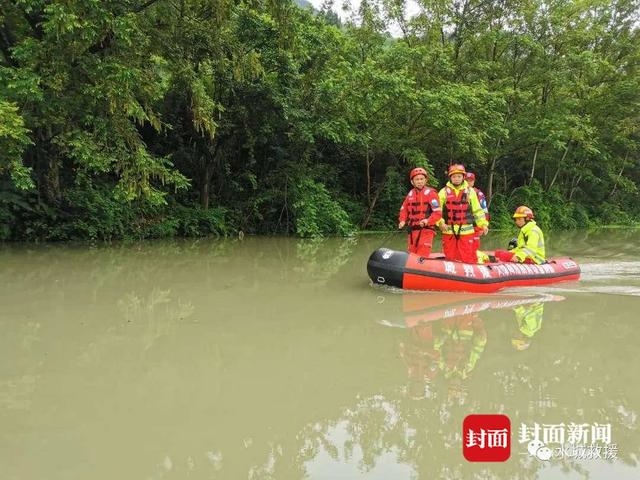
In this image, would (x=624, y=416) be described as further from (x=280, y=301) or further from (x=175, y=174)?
(x=175, y=174)

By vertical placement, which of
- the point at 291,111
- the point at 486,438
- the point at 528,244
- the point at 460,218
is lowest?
the point at 486,438

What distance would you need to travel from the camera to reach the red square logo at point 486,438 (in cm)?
296

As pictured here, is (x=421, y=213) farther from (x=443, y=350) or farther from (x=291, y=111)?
(x=291, y=111)

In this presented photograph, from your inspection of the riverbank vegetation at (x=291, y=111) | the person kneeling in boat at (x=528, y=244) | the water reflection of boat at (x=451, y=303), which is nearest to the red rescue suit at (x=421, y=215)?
the water reflection of boat at (x=451, y=303)

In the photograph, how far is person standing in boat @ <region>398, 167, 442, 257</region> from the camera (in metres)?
7.15

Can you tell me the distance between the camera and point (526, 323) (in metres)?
5.65

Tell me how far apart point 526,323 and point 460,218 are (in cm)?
206

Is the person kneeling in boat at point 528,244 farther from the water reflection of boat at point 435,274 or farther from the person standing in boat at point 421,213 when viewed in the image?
the person standing in boat at point 421,213

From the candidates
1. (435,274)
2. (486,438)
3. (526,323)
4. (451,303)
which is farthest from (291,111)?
(486,438)

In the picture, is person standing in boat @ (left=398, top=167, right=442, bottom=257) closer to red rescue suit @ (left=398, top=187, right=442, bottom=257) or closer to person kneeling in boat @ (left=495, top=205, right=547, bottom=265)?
red rescue suit @ (left=398, top=187, right=442, bottom=257)

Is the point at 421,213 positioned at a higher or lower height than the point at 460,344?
higher

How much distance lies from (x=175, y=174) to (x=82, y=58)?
2.40 metres

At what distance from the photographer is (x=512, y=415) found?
341 centimetres

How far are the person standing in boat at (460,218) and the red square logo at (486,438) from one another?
411 cm
